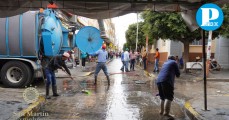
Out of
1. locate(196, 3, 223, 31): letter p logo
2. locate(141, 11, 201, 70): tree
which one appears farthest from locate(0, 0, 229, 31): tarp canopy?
locate(141, 11, 201, 70): tree

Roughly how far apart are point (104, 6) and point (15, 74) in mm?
5984

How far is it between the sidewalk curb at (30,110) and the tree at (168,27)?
11.3 m

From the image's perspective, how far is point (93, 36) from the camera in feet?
41.7

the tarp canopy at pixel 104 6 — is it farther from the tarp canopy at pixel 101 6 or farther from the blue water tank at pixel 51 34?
the blue water tank at pixel 51 34

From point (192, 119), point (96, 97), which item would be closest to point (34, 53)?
point (96, 97)

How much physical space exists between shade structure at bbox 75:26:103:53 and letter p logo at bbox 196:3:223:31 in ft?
16.5

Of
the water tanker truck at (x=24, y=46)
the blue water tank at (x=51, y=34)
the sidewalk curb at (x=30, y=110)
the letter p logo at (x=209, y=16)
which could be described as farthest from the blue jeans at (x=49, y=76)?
the letter p logo at (x=209, y=16)

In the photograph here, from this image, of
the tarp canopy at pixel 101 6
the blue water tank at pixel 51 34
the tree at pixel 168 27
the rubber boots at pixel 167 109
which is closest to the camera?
the rubber boots at pixel 167 109

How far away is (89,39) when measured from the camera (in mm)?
12773

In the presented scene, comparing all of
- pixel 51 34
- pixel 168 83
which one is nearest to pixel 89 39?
pixel 51 34

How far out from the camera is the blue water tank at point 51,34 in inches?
510

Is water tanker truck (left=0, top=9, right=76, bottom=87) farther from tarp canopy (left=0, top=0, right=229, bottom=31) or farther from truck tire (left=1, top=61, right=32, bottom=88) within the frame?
tarp canopy (left=0, top=0, right=229, bottom=31)

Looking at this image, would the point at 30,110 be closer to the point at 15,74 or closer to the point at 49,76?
the point at 49,76

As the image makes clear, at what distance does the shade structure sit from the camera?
1263 centimetres
